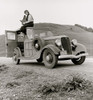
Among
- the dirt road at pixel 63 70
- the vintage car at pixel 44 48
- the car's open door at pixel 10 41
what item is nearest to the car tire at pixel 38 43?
the vintage car at pixel 44 48

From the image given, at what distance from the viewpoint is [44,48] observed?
8305 mm

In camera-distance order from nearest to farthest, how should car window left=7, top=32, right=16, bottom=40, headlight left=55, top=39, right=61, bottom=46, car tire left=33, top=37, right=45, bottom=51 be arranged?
headlight left=55, top=39, right=61, bottom=46
car tire left=33, top=37, right=45, bottom=51
car window left=7, top=32, right=16, bottom=40

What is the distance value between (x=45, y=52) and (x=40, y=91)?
12.2ft

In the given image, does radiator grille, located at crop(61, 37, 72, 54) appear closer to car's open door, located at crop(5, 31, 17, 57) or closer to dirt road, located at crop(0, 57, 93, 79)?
dirt road, located at crop(0, 57, 93, 79)

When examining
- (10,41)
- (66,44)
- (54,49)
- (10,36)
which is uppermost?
(10,36)

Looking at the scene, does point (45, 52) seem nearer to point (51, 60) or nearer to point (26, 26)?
point (51, 60)

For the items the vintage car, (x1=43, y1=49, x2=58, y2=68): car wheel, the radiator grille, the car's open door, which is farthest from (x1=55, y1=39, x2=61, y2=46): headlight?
the car's open door

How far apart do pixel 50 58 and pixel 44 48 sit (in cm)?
50

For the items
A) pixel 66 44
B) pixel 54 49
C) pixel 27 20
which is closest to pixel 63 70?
pixel 54 49

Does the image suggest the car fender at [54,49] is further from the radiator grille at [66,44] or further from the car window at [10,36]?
the car window at [10,36]

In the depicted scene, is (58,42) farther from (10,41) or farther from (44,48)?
(10,41)

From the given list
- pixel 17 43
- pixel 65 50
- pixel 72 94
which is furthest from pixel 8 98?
pixel 17 43

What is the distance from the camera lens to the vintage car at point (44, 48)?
26.8 ft

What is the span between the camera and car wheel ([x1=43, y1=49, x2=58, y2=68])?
26.1 feet
